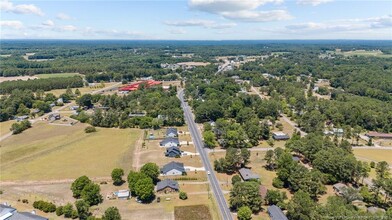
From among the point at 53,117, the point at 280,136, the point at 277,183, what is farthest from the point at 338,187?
the point at 53,117

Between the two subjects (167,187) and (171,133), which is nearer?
(167,187)

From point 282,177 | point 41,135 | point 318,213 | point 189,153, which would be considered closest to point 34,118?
point 41,135

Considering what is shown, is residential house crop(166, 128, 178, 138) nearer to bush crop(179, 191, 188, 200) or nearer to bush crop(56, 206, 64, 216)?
bush crop(179, 191, 188, 200)

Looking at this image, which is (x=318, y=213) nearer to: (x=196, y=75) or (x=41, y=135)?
(x=41, y=135)

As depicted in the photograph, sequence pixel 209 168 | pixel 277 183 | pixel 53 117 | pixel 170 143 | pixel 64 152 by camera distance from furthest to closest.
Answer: pixel 53 117 → pixel 170 143 → pixel 64 152 → pixel 209 168 → pixel 277 183

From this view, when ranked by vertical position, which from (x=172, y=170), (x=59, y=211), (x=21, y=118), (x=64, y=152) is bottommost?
(x=64, y=152)

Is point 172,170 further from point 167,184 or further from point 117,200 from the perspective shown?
point 117,200

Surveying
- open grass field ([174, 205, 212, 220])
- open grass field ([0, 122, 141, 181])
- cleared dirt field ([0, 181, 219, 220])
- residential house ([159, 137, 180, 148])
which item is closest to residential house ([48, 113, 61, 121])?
open grass field ([0, 122, 141, 181])

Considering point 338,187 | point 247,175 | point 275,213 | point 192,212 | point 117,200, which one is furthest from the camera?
point 247,175
